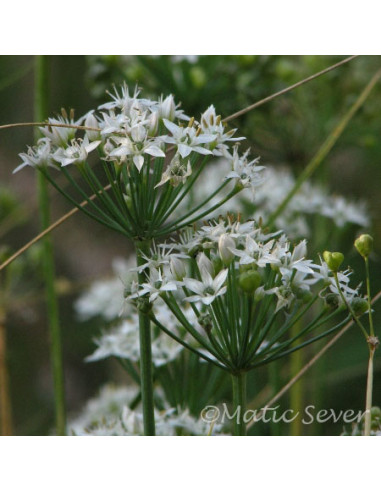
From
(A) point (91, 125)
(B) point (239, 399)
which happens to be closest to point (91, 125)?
(A) point (91, 125)

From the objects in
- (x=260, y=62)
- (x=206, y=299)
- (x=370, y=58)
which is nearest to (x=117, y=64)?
(x=260, y=62)

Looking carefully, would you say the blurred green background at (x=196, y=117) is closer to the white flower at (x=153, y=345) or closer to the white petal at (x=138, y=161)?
the white flower at (x=153, y=345)

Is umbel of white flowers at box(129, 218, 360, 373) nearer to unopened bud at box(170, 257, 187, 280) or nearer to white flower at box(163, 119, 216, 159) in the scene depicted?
unopened bud at box(170, 257, 187, 280)

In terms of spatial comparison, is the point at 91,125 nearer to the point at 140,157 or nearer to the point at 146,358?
the point at 140,157

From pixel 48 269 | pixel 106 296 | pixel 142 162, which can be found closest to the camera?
pixel 142 162

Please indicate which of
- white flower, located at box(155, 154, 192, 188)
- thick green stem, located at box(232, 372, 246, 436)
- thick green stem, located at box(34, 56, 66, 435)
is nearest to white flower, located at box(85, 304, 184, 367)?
thick green stem, located at box(34, 56, 66, 435)

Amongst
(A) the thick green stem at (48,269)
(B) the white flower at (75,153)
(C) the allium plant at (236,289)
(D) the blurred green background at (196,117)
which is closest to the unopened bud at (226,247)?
(C) the allium plant at (236,289)

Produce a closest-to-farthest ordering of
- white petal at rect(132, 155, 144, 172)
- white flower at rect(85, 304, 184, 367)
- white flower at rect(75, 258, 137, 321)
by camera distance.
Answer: white petal at rect(132, 155, 144, 172) → white flower at rect(85, 304, 184, 367) → white flower at rect(75, 258, 137, 321)
